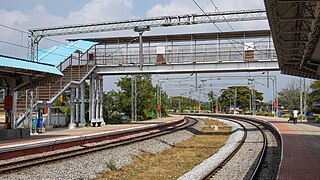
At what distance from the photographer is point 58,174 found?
12297 mm

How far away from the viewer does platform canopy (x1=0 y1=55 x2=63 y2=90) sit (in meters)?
18.9

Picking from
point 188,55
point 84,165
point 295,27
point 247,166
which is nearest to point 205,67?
point 188,55

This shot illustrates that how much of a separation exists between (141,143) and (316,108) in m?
56.8

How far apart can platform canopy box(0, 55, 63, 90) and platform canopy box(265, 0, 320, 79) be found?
12.3m

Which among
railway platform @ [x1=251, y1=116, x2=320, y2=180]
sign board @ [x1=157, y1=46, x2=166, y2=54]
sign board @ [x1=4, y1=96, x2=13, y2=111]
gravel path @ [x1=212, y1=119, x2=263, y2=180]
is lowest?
gravel path @ [x1=212, y1=119, x2=263, y2=180]

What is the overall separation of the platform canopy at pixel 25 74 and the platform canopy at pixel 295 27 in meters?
12.3

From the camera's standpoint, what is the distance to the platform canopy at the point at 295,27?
413 inches

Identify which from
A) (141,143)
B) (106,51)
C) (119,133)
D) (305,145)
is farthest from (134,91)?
(305,145)

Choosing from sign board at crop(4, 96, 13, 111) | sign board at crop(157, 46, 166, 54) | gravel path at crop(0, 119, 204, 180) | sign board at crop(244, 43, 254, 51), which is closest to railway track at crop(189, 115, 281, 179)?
gravel path at crop(0, 119, 204, 180)

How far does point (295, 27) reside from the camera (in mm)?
13648

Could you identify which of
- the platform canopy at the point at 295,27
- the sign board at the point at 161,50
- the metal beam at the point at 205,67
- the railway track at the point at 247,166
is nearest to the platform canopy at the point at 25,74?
the railway track at the point at 247,166

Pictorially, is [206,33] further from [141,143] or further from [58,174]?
[58,174]

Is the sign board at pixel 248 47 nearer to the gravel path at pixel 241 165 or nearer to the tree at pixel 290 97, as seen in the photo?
the gravel path at pixel 241 165

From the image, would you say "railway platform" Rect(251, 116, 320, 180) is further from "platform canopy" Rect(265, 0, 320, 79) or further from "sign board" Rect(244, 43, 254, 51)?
"sign board" Rect(244, 43, 254, 51)
